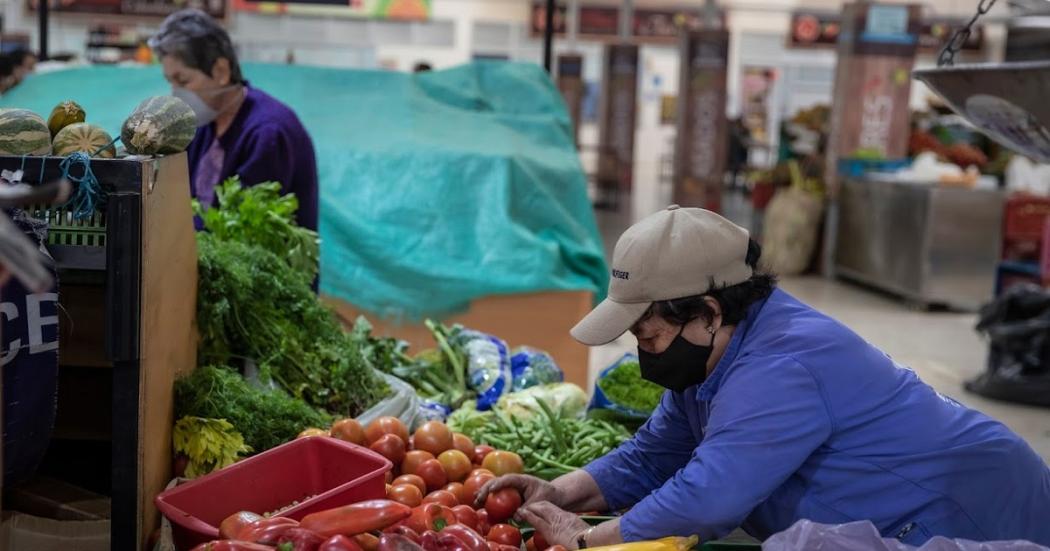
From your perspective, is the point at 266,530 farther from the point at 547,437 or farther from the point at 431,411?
the point at 431,411

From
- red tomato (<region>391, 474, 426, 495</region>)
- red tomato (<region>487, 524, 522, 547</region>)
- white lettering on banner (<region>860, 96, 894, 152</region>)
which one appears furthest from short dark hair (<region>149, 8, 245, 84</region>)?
white lettering on banner (<region>860, 96, 894, 152</region>)

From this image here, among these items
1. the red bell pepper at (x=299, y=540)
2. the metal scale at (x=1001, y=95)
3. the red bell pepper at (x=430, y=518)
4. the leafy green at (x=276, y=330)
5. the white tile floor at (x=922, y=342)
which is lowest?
the white tile floor at (x=922, y=342)

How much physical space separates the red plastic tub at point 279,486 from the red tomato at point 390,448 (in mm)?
254

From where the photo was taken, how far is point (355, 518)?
99.5 inches

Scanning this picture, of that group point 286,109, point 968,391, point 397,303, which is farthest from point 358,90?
point 968,391

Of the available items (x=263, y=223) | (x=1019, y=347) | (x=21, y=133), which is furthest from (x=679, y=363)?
(x=1019, y=347)

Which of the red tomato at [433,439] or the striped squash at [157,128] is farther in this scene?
the red tomato at [433,439]

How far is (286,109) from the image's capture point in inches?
193

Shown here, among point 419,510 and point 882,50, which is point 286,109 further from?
point 882,50

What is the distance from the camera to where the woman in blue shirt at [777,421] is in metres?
2.46

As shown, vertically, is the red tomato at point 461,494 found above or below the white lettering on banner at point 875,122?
below

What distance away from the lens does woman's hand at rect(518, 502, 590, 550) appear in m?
2.72

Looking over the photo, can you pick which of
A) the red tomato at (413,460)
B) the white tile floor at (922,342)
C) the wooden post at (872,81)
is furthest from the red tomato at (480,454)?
the wooden post at (872,81)

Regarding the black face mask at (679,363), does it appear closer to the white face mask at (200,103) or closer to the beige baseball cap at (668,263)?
the beige baseball cap at (668,263)
